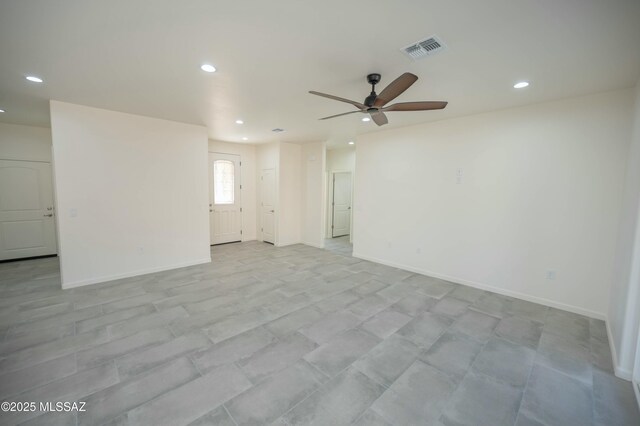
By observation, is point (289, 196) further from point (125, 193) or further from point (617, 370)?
point (617, 370)

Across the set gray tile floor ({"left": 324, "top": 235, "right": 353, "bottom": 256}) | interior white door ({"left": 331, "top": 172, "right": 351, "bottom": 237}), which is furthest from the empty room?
interior white door ({"left": 331, "top": 172, "right": 351, "bottom": 237})

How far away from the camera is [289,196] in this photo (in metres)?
7.15

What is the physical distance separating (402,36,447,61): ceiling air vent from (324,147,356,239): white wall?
5.27m

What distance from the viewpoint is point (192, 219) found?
17.0ft

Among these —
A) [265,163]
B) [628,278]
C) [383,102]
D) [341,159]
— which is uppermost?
[341,159]

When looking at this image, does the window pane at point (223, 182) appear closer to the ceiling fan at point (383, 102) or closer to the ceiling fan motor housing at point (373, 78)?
the ceiling fan at point (383, 102)

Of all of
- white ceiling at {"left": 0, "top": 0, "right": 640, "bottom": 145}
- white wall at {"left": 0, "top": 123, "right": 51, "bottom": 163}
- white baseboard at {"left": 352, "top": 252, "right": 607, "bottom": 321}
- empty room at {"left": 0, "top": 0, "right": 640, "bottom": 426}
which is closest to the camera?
white ceiling at {"left": 0, "top": 0, "right": 640, "bottom": 145}

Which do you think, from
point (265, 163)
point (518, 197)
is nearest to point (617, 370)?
point (518, 197)

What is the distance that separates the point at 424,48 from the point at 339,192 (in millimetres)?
6015

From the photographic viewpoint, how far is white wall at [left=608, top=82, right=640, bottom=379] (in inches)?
86.0

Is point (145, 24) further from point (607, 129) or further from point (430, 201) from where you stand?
point (607, 129)

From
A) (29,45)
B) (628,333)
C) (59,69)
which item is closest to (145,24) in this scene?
(29,45)

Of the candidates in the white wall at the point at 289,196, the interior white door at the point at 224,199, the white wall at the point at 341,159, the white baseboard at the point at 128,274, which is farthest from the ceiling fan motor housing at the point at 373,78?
the interior white door at the point at 224,199

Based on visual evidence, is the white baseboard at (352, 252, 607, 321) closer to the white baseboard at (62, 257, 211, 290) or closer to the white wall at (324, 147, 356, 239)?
the white wall at (324, 147, 356, 239)
